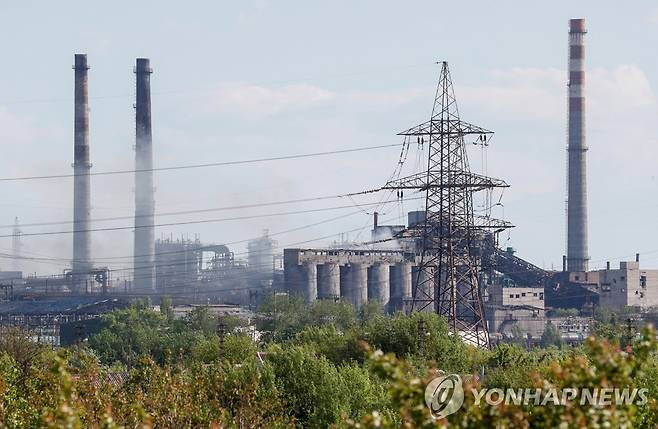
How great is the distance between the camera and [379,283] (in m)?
98.0

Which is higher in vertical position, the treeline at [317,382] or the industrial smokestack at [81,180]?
the industrial smokestack at [81,180]

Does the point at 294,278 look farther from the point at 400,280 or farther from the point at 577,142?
the point at 577,142

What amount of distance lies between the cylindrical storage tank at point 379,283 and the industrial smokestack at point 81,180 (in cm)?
2130

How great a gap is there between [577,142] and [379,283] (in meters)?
16.0

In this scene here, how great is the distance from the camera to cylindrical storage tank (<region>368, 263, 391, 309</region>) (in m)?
97.9

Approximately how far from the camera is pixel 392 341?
43.7 meters

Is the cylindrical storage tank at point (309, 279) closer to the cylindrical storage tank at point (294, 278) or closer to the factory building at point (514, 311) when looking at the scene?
the cylindrical storage tank at point (294, 278)

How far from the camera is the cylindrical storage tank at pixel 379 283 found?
97.9 meters

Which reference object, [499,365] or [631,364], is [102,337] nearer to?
[499,365]

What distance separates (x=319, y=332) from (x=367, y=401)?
20.6 m

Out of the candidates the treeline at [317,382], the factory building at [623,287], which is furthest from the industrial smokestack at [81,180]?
the treeline at [317,382]

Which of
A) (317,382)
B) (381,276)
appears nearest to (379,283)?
(381,276)

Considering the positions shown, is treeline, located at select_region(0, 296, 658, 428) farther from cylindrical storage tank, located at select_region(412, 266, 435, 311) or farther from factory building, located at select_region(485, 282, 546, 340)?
factory building, located at select_region(485, 282, 546, 340)

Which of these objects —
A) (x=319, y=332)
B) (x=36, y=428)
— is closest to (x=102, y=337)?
(x=319, y=332)
